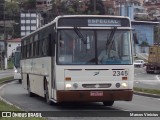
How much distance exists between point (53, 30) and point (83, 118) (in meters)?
3.93

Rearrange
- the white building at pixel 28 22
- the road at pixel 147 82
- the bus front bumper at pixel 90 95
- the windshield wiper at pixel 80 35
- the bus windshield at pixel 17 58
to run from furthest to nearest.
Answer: the white building at pixel 28 22 → the bus windshield at pixel 17 58 → the road at pixel 147 82 → the windshield wiper at pixel 80 35 → the bus front bumper at pixel 90 95

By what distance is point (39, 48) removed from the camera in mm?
20438

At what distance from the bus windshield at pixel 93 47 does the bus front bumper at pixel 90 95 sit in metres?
0.93

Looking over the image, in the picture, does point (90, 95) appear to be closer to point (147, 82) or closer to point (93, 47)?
point (93, 47)

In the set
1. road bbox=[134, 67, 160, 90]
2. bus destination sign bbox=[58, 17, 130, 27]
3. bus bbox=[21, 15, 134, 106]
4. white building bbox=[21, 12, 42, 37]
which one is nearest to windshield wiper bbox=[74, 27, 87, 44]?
bus bbox=[21, 15, 134, 106]

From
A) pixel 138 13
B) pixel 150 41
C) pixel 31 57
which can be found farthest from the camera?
pixel 138 13

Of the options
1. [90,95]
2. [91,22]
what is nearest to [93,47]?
[91,22]

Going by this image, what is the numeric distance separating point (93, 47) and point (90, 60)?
436 millimetres

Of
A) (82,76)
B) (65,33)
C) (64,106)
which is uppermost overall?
(65,33)

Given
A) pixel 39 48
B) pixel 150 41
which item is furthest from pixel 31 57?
pixel 150 41

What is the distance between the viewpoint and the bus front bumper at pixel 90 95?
16328 mm

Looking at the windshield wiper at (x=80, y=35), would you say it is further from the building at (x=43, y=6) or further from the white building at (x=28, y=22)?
the building at (x=43, y=6)

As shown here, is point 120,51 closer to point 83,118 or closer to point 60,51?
point 60,51

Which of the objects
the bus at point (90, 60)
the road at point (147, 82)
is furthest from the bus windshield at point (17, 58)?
the bus at point (90, 60)
